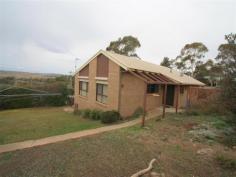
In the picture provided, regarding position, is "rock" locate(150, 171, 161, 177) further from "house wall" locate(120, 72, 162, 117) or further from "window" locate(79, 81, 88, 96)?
"window" locate(79, 81, 88, 96)

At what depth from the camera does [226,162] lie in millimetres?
5121

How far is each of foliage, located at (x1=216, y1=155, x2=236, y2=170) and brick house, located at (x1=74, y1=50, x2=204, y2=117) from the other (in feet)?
17.6

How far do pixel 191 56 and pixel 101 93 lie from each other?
30.4 meters

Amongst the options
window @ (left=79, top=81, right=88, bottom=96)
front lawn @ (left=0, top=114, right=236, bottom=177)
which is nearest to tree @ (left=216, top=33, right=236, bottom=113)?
front lawn @ (left=0, top=114, right=236, bottom=177)

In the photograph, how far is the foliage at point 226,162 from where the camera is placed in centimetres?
499

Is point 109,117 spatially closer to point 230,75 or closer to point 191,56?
point 230,75

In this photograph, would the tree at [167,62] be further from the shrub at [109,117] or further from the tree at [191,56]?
the shrub at [109,117]

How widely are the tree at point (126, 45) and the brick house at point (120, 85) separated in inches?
763

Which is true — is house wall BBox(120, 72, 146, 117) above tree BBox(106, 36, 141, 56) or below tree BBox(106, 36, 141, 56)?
below

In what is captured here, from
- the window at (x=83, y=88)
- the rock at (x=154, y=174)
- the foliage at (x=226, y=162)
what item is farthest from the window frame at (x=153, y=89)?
the rock at (x=154, y=174)

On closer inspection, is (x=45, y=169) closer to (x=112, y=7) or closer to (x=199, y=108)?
(x=112, y=7)

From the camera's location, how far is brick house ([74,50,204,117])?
12.3m

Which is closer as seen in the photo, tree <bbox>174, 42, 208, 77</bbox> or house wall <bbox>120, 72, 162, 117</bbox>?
house wall <bbox>120, 72, 162, 117</bbox>

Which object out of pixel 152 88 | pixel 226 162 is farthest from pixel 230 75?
pixel 152 88
